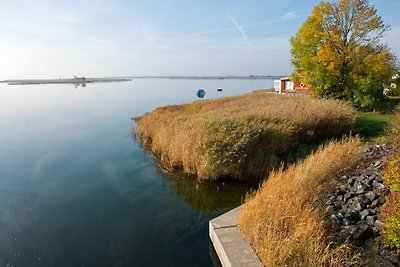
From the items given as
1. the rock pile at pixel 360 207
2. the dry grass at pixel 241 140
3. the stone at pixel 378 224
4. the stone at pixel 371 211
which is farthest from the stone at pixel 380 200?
the dry grass at pixel 241 140

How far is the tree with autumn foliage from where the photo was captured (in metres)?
21.2

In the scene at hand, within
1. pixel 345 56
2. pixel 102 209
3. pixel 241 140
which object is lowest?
pixel 102 209

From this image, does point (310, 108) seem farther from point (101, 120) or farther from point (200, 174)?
point (101, 120)

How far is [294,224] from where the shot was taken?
554cm

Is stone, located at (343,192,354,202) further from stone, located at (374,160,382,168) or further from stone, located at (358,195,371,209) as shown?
stone, located at (374,160,382,168)

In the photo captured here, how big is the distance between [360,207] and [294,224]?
5.32ft

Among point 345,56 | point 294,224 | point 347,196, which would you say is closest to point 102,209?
point 294,224

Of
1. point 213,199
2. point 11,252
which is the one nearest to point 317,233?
point 213,199

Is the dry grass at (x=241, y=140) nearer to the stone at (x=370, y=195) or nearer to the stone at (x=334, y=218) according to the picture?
the stone at (x=370, y=195)

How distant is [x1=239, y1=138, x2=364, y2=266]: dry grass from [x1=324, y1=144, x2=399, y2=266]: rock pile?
303 mm

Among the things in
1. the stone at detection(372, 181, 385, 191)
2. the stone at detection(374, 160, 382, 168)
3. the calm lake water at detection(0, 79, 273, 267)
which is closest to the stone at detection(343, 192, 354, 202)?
the stone at detection(372, 181, 385, 191)

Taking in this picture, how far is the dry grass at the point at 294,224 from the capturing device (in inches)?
190

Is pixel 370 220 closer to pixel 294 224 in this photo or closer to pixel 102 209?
pixel 294 224

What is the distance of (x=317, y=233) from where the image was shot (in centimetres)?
509
